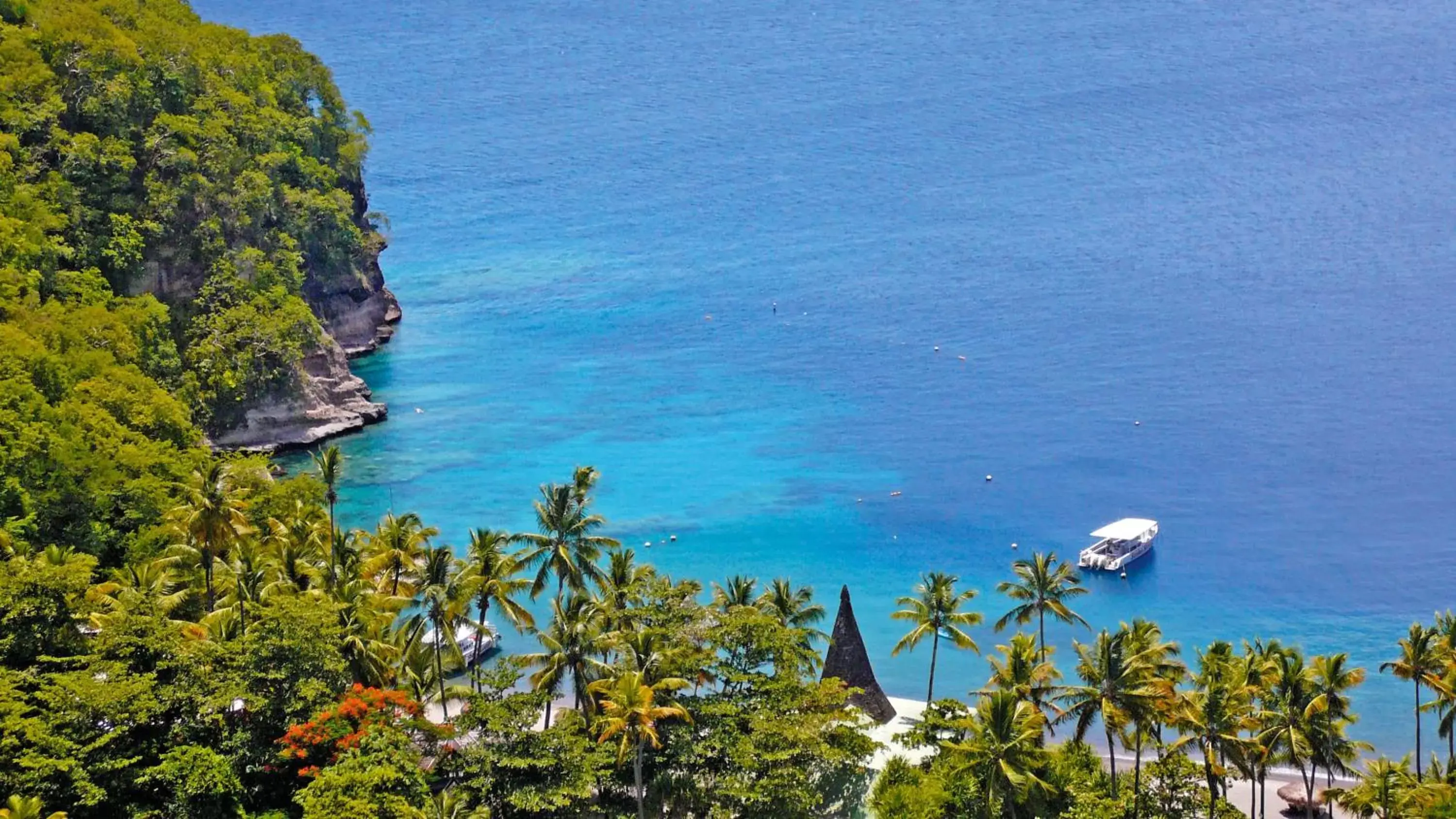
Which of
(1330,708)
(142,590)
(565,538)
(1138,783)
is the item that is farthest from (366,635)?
(1330,708)

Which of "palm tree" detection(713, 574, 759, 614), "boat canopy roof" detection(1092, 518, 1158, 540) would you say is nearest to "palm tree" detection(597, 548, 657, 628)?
"palm tree" detection(713, 574, 759, 614)

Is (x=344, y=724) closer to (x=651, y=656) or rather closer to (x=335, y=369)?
(x=651, y=656)

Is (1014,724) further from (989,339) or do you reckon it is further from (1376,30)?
(1376,30)

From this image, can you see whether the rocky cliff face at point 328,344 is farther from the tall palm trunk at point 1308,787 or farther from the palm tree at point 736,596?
the tall palm trunk at point 1308,787

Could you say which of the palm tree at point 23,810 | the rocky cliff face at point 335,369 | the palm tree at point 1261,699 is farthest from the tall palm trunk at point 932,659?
the rocky cliff face at point 335,369

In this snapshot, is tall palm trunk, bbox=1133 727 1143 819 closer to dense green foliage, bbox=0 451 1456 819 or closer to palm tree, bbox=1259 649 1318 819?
dense green foliage, bbox=0 451 1456 819

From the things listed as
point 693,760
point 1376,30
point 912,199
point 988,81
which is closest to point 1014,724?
point 693,760
